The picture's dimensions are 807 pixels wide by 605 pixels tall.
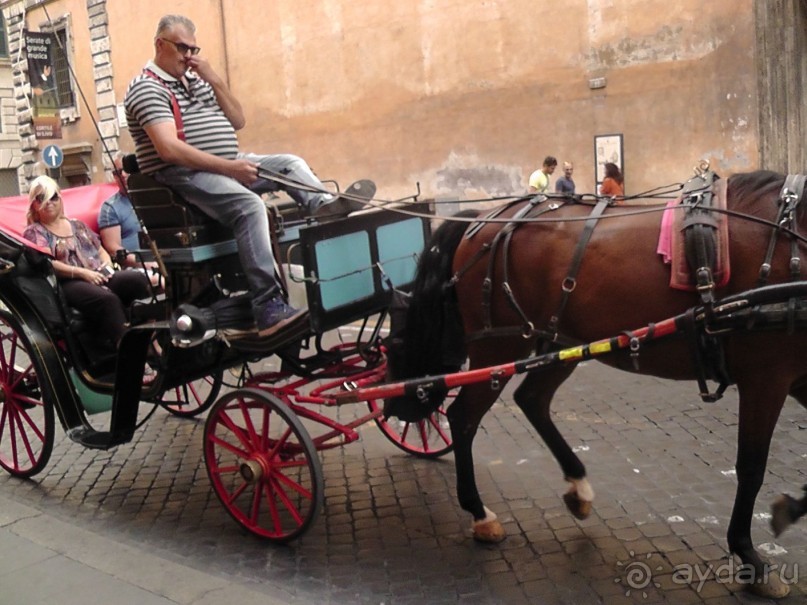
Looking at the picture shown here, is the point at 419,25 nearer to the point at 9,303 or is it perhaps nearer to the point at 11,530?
the point at 9,303

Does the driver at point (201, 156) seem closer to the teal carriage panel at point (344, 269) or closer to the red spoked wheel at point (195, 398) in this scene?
the teal carriage panel at point (344, 269)

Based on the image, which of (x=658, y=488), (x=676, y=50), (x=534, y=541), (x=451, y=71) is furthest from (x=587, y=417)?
(x=451, y=71)

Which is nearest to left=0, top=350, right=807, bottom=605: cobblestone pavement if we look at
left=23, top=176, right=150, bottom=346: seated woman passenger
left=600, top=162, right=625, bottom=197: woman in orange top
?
left=23, top=176, right=150, bottom=346: seated woman passenger

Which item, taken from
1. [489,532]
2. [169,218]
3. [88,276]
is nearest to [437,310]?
[489,532]

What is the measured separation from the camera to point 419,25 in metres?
14.8

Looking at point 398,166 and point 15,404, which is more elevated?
point 398,166

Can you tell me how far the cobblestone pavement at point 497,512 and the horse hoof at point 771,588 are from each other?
0.13 ft

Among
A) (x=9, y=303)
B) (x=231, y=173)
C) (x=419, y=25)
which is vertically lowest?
(x=9, y=303)

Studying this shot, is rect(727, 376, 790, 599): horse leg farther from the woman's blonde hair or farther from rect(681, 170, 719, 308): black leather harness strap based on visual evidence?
the woman's blonde hair

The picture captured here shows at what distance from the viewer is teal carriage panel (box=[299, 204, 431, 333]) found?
3852mm

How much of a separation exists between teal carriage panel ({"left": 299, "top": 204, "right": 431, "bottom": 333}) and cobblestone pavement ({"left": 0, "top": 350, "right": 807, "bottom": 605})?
101 centimetres

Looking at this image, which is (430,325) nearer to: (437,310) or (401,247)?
(437,310)

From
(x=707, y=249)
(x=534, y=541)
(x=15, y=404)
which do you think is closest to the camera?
(x=707, y=249)

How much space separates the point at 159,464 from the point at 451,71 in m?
10.8
